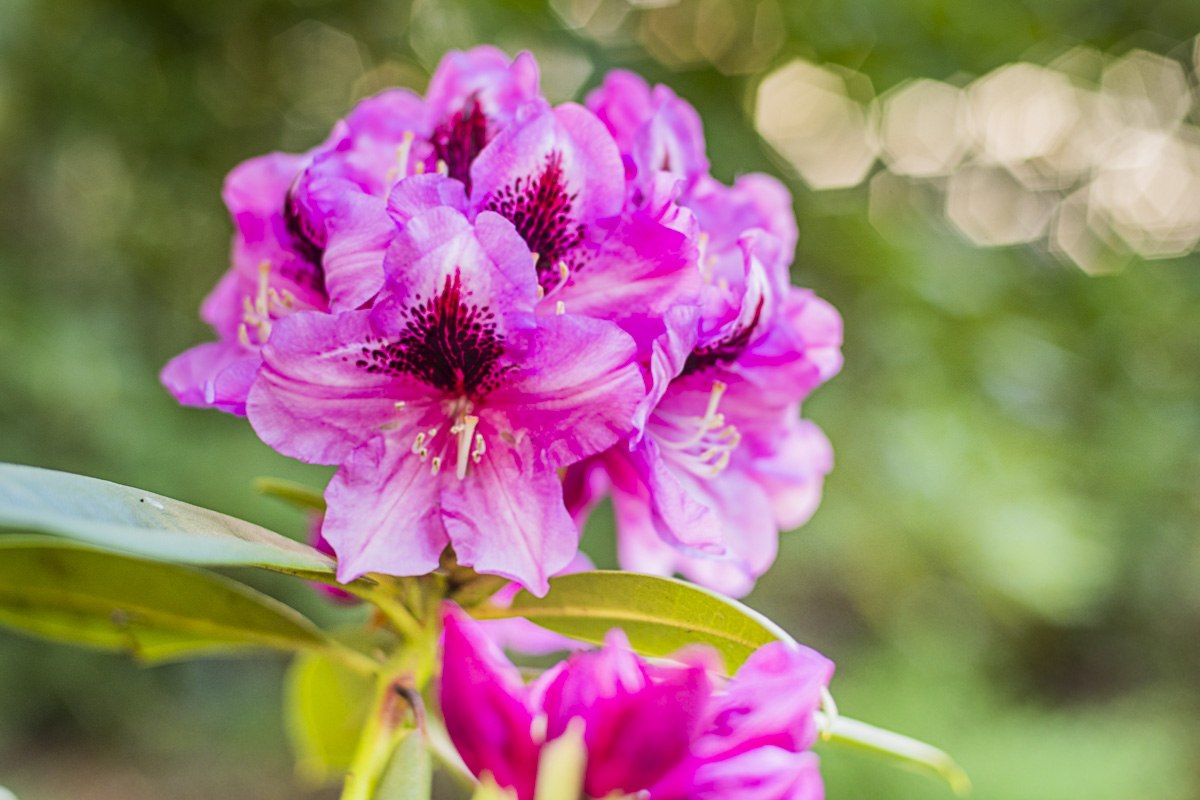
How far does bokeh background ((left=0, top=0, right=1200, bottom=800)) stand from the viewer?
1798 mm

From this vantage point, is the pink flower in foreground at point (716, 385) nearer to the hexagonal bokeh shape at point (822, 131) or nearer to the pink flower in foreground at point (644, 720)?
the pink flower in foreground at point (644, 720)

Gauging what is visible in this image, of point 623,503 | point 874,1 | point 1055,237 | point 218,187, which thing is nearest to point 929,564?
point 1055,237

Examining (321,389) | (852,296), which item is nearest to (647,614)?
(321,389)

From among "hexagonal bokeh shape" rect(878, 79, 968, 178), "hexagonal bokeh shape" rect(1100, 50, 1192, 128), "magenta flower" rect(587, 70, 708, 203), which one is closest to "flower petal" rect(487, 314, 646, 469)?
"magenta flower" rect(587, 70, 708, 203)

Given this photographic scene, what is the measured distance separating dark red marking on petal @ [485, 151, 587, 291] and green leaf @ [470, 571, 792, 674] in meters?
0.14

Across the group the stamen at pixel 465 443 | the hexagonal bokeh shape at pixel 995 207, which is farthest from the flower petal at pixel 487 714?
the hexagonal bokeh shape at pixel 995 207

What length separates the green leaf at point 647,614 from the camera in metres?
0.44

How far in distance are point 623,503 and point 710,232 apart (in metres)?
0.16

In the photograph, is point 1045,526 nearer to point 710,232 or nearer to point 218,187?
point 710,232

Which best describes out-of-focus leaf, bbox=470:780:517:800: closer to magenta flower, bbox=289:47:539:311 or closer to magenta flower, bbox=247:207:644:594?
magenta flower, bbox=247:207:644:594

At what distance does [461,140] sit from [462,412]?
15 cm

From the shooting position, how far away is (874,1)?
1.71 m

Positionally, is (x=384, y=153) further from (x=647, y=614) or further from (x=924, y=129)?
(x=924, y=129)

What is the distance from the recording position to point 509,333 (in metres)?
0.46
